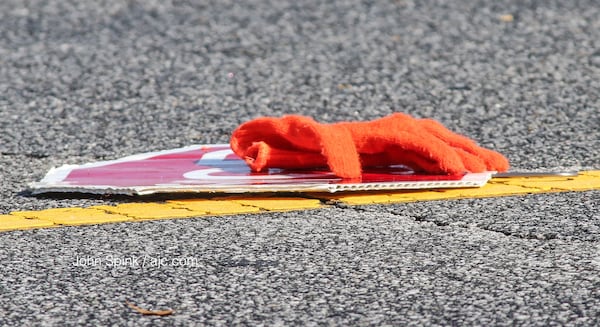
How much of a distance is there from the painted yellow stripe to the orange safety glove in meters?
0.10

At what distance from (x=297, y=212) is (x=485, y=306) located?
101 centimetres

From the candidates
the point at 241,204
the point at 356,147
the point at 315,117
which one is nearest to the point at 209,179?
the point at 241,204

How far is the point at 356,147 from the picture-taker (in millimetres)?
3826

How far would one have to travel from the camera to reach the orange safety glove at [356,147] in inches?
148

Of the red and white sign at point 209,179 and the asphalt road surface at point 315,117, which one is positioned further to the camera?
the red and white sign at point 209,179

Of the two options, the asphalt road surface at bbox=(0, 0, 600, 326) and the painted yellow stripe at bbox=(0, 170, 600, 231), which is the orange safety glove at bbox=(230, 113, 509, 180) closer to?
the painted yellow stripe at bbox=(0, 170, 600, 231)

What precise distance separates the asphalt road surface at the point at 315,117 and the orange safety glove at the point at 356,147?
0.68 ft

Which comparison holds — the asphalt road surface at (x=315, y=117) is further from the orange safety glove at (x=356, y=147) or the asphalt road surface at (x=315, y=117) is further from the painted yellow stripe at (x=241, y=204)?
the orange safety glove at (x=356, y=147)

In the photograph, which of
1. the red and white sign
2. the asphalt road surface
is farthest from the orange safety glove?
the asphalt road surface

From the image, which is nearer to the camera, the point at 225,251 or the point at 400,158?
the point at 225,251

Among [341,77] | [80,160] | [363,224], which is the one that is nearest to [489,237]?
[363,224]

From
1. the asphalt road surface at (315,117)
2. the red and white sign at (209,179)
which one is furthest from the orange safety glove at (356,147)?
the asphalt road surface at (315,117)

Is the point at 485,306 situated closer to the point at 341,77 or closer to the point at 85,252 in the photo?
the point at 85,252

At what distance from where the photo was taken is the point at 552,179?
12.9 ft
